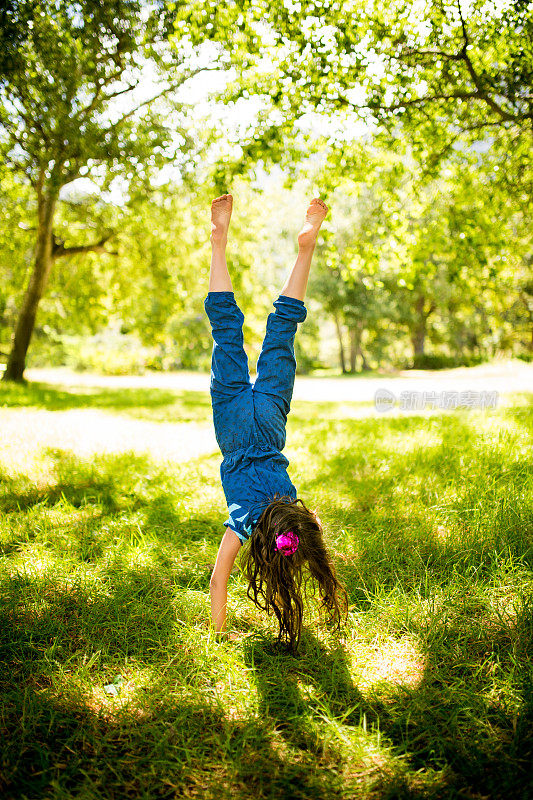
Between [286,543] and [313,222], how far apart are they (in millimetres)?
2098

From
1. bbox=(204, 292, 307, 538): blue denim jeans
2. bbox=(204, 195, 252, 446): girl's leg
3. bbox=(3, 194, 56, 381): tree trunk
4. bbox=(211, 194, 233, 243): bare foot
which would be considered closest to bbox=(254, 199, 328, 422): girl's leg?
bbox=(204, 292, 307, 538): blue denim jeans

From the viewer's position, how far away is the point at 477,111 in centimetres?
651

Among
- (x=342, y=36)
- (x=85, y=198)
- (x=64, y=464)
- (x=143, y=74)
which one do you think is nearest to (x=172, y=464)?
(x=64, y=464)

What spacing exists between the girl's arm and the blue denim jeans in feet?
0.61

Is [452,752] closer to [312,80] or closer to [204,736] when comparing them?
[204,736]

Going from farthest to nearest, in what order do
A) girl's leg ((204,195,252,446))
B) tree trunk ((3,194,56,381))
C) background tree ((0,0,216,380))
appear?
1. tree trunk ((3,194,56,381))
2. background tree ((0,0,216,380))
3. girl's leg ((204,195,252,446))

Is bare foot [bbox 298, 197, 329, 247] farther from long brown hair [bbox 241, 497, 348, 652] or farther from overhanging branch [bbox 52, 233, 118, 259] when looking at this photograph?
overhanging branch [bbox 52, 233, 118, 259]

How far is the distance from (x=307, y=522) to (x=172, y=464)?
3231 mm

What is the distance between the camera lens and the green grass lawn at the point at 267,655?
1.76 metres

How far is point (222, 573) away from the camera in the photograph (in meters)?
2.40

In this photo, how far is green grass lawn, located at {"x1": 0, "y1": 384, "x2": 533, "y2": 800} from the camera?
5.76ft

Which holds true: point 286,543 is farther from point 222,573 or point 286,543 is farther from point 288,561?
point 222,573

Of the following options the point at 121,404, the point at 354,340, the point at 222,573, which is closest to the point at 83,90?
the point at 121,404

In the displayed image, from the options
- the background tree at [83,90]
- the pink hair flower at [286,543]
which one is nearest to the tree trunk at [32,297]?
the background tree at [83,90]
